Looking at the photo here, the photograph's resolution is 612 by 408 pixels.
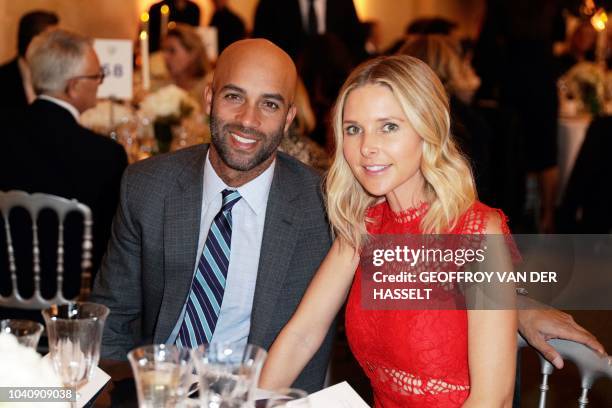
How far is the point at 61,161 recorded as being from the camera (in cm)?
362

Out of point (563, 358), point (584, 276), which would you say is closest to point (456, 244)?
point (563, 358)

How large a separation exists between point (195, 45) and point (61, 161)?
2717 millimetres

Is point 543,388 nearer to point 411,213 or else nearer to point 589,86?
point 411,213

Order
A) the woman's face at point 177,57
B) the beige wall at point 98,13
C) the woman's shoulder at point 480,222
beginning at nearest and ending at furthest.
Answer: the woman's shoulder at point 480,222
the beige wall at point 98,13
the woman's face at point 177,57

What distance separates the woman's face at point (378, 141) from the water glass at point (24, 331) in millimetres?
914

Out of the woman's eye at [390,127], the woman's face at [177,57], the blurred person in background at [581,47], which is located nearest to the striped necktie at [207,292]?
the woman's eye at [390,127]

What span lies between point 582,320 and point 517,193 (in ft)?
12.9

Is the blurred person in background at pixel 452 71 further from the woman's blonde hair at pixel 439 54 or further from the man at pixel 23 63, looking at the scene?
the man at pixel 23 63

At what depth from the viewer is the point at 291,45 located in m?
6.74

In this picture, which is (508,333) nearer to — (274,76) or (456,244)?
(456,244)

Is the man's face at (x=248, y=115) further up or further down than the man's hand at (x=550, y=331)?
further up

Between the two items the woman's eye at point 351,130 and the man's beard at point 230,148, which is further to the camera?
the man's beard at point 230,148

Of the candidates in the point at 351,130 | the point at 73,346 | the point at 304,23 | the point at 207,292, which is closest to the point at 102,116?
the point at 207,292

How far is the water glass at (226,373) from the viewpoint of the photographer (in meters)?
1.47
